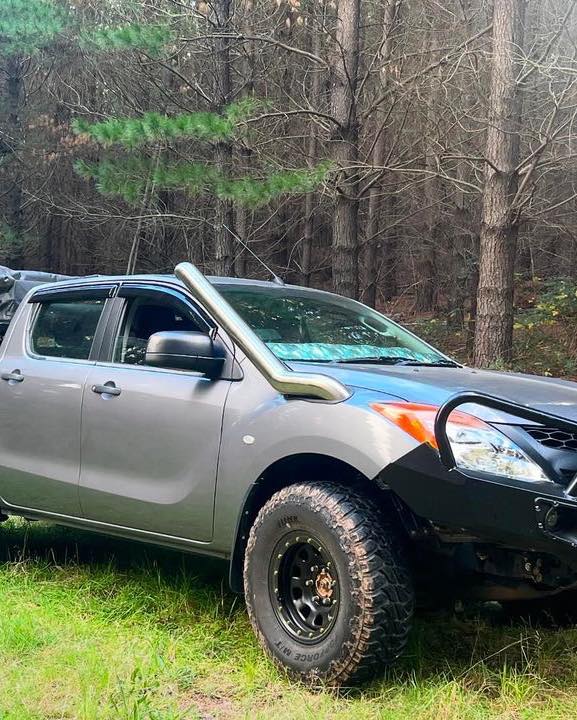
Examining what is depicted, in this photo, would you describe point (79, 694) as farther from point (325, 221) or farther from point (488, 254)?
point (325, 221)

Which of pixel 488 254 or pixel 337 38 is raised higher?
pixel 337 38

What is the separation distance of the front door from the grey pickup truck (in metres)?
0.01

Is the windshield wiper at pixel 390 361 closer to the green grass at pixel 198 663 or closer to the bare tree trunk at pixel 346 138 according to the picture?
the green grass at pixel 198 663

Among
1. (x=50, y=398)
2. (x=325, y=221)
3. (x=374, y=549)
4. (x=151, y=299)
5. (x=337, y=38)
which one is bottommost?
(x=374, y=549)

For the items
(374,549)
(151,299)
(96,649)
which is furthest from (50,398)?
(374,549)

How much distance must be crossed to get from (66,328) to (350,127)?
8835 mm

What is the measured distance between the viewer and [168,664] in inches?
136

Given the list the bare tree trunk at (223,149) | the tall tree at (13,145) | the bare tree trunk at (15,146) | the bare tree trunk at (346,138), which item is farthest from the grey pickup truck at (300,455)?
the bare tree trunk at (15,146)

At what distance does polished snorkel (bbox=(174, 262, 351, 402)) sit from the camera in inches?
132

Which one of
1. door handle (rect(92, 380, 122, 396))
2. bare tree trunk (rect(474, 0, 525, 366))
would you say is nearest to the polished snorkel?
door handle (rect(92, 380, 122, 396))

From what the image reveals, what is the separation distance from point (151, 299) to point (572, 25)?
27.8ft

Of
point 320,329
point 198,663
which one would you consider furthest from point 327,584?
point 320,329

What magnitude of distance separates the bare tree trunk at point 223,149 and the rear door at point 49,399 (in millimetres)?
8401

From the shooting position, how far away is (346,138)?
12820 millimetres
